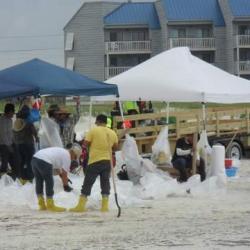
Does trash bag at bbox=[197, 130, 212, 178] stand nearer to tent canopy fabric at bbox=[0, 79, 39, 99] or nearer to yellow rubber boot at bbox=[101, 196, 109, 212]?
tent canopy fabric at bbox=[0, 79, 39, 99]

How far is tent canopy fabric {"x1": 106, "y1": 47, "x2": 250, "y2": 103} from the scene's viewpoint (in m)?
15.6

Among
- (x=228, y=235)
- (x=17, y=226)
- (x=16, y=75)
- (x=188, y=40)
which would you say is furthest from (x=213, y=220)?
(x=188, y=40)

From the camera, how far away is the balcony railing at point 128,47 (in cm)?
6981

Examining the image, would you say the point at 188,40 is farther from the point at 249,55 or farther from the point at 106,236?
the point at 106,236

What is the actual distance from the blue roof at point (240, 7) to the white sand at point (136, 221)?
5572 centimetres

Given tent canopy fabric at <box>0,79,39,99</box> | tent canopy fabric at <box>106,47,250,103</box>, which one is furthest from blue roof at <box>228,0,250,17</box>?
tent canopy fabric at <box>0,79,39,99</box>

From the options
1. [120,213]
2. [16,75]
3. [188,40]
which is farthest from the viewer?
[188,40]

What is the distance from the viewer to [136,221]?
444 inches

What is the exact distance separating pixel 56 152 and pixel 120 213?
147 centimetres

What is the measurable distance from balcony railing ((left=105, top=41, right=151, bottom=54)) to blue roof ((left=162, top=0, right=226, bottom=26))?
3.60 metres

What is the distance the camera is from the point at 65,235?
10094 mm

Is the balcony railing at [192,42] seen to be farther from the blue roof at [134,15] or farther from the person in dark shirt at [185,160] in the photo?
the person in dark shirt at [185,160]

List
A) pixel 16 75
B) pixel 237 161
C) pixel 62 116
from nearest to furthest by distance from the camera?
1. pixel 16 75
2. pixel 62 116
3. pixel 237 161

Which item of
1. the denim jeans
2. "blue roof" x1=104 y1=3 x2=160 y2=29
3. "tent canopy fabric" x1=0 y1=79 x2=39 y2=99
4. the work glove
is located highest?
"blue roof" x1=104 y1=3 x2=160 y2=29
